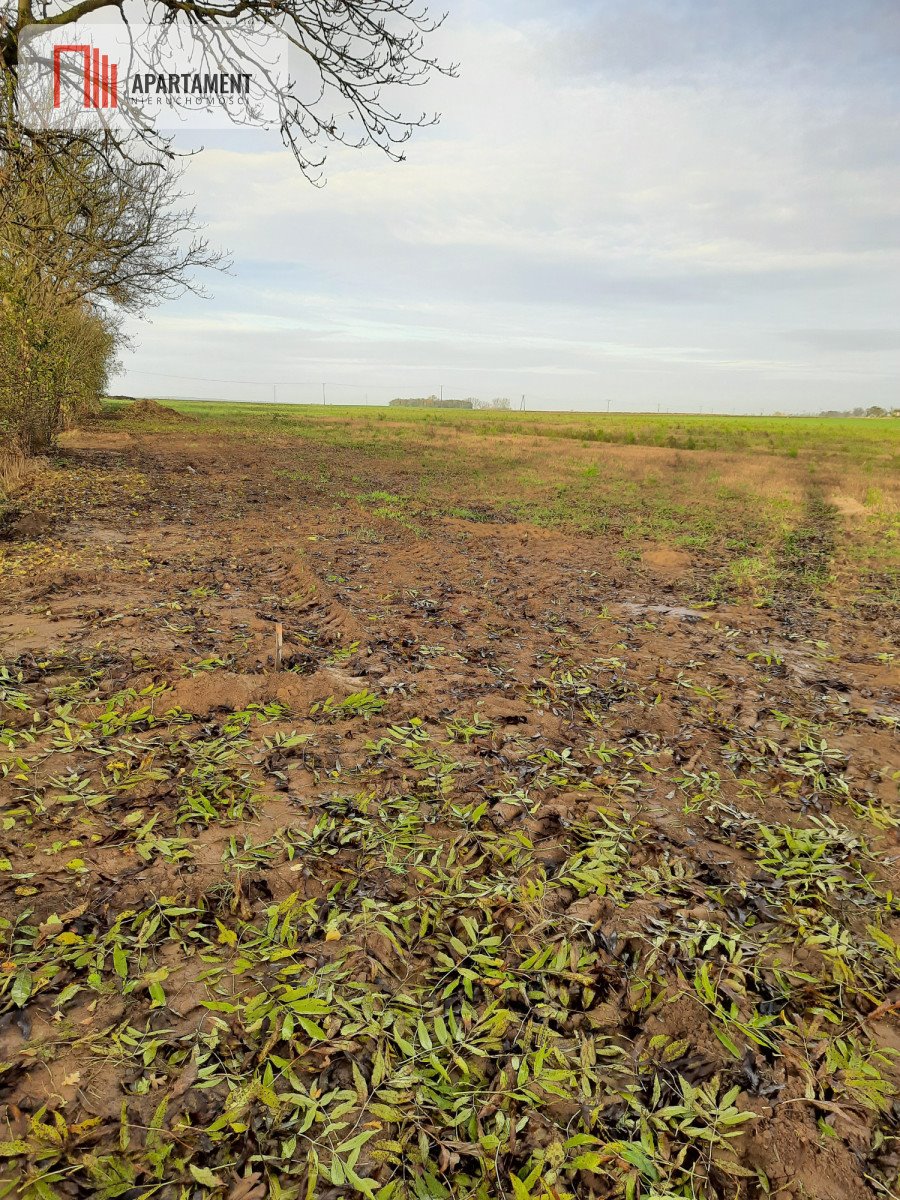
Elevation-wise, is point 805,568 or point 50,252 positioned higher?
point 50,252

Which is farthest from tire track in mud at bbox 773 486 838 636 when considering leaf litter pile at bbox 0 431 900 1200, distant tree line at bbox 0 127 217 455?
distant tree line at bbox 0 127 217 455

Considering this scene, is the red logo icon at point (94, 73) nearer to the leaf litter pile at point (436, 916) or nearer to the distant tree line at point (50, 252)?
the distant tree line at point (50, 252)

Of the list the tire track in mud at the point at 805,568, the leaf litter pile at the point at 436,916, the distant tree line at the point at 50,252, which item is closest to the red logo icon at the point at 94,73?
the distant tree line at the point at 50,252

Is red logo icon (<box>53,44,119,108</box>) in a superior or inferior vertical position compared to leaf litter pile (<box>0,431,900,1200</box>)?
superior

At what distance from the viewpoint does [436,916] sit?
3.11 metres

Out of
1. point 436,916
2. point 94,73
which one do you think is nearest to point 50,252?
point 94,73

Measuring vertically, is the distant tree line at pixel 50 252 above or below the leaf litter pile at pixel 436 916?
above

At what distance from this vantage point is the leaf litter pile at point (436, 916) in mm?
2104

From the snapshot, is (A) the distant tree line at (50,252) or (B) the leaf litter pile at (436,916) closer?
(B) the leaf litter pile at (436,916)

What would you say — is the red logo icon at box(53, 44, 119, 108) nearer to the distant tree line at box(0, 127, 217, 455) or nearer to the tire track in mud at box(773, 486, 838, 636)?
the distant tree line at box(0, 127, 217, 455)

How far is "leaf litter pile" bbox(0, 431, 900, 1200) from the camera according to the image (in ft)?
6.90

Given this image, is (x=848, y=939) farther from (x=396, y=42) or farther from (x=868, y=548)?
(x=868, y=548)

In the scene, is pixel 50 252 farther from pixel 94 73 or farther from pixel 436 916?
pixel 436 916

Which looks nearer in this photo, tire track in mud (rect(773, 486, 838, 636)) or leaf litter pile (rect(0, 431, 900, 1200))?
leaf litter pile (rect(0, 431, 900, 1200))
